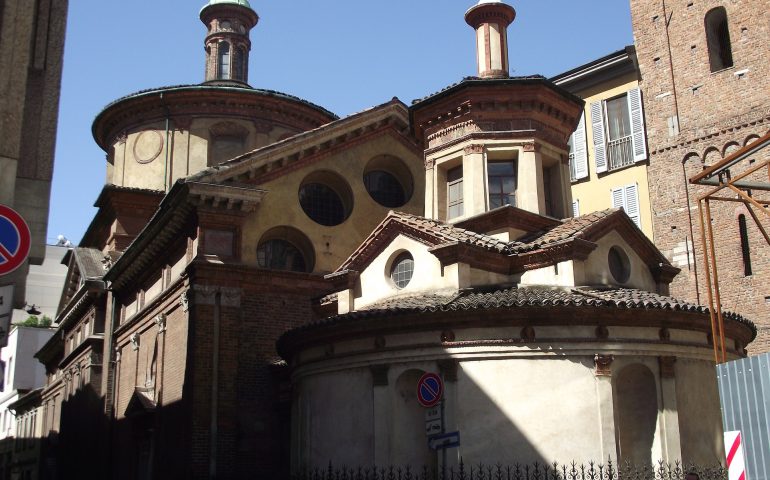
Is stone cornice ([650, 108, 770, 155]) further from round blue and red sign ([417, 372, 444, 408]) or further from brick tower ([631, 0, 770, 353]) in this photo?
round blue and red sign ([417, 372, 444, 408])

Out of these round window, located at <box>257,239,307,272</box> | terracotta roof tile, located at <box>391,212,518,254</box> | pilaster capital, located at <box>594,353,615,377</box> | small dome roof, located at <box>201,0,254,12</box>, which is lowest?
pilaster capital, located at <box>594,353,615,377</box>

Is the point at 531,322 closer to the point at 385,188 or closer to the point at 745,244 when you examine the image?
the point at 385,188

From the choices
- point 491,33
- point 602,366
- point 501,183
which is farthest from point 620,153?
point 602,366

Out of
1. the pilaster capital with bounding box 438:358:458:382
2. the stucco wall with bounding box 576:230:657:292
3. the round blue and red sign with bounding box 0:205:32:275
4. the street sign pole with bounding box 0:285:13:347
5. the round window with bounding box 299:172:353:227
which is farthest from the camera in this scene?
the round window with bounding box 299:172:353:227

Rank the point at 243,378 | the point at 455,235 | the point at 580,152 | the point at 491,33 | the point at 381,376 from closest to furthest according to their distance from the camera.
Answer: the point at 381,376, the point at 455,235, the point at 243,378, the point at 491,33, the point at 580,152

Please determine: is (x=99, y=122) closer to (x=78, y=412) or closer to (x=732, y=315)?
(x=78, y=412)

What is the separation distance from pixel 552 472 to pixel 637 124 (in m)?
17.1

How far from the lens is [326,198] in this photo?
2502 centimetres

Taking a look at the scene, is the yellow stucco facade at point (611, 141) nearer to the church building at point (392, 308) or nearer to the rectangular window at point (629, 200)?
the rectangular window at point (629, 200)

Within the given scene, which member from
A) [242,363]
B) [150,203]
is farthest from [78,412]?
[242,363]

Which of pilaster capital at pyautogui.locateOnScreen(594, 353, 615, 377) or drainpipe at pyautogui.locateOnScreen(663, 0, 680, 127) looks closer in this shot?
pilaster capital at pyautogui.locateOnScreen(594, 353, 615, 377)

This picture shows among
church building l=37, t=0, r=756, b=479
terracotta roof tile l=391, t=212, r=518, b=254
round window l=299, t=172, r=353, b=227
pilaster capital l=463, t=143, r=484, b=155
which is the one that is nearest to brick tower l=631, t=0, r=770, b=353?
church building l=37, t=0, r=756, b=479

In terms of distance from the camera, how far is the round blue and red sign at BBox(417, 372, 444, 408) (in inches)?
519

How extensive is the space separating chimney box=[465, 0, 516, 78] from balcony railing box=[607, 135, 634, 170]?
9.12 metres
